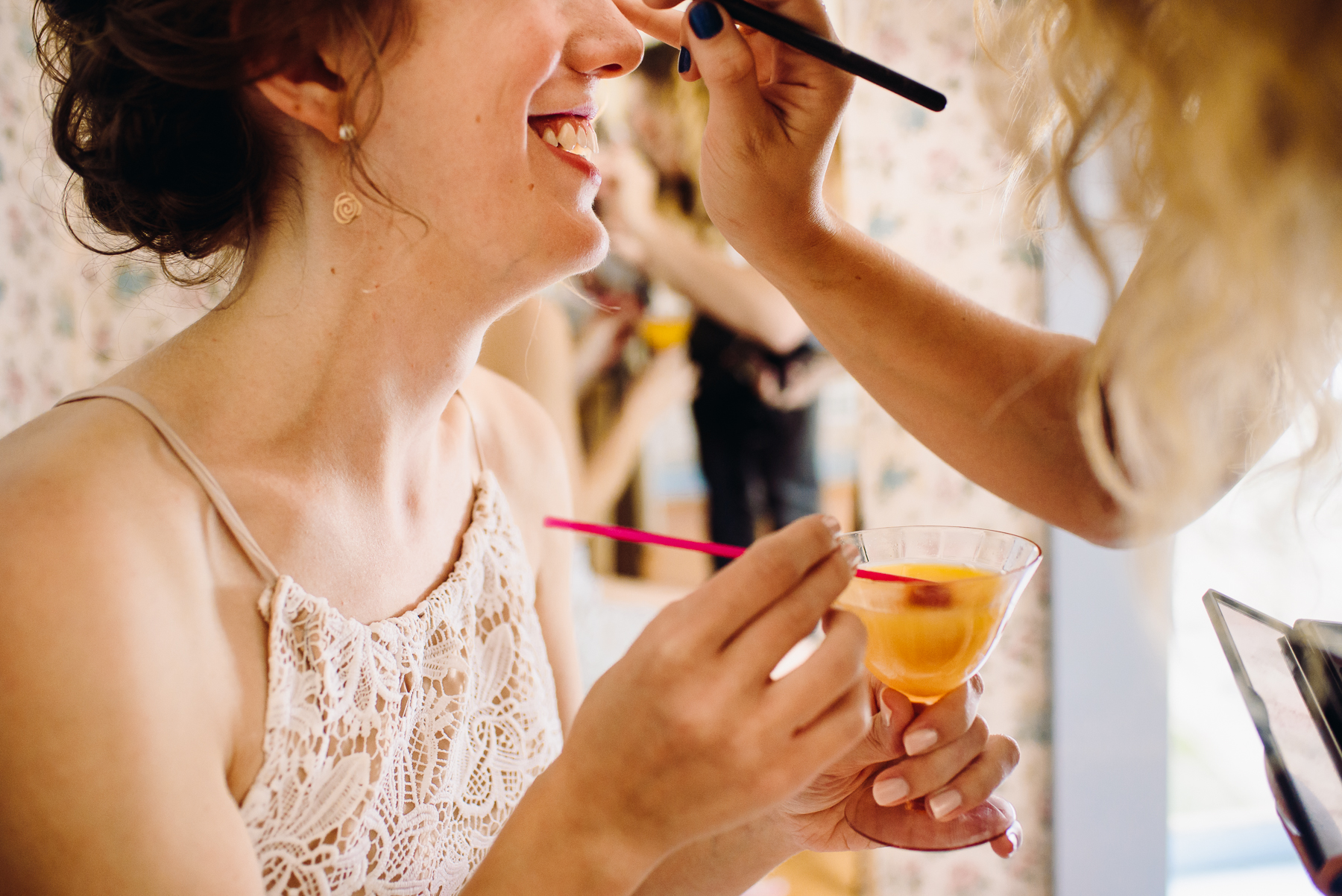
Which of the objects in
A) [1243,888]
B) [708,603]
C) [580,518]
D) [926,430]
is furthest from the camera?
[1243,888]

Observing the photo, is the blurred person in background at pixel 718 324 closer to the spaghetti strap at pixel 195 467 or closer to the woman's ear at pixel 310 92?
the woman's ear at pixel 310 92

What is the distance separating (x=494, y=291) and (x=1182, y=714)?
211 centimetres

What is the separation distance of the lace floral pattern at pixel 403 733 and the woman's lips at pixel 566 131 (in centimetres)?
49

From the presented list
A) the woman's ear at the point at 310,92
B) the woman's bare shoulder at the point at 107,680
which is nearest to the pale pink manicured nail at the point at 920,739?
the woman's bare shoulder at the point at 107,680

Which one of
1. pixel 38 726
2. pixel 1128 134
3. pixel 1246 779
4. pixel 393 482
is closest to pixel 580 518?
pixel 393 482

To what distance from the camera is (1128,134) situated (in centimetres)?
63

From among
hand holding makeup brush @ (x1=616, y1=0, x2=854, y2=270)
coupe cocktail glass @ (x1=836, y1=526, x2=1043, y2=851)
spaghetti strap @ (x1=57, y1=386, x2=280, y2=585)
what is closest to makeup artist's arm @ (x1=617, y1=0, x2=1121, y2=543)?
hand holding makeup brush @ (x1=616, y1=0, x2=854, y2=270)

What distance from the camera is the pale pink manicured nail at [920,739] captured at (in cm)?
83

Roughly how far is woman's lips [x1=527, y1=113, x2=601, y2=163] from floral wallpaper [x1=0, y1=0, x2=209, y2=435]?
704 millimetres

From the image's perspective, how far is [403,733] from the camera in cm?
93

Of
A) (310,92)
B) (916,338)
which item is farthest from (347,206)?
(916,338)

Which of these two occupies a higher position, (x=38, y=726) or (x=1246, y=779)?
(x=38, y=726)

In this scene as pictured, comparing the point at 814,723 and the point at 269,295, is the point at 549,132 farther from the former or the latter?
the point at 814,723

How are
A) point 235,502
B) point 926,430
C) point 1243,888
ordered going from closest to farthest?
point 235,502
point 926,430
point 1243,888
